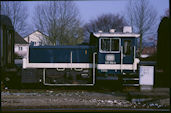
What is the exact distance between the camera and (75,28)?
1945 centimetres

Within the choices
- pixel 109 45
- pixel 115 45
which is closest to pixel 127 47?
pixel 115 45

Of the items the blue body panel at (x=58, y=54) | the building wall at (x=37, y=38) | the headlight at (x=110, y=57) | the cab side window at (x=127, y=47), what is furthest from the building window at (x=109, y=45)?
the building wall at (x=37, y=38)

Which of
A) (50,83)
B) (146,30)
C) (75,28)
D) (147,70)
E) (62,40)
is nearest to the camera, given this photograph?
(147,70)

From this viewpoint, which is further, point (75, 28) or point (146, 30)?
point (75, 28)

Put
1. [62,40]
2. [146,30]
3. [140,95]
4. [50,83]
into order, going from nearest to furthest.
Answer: [140,95], [50,83], [146,30], [62,40]

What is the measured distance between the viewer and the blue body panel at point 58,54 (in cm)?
1420

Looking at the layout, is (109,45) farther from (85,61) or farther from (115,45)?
(85,61)

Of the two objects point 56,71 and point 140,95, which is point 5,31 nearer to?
point 56,71

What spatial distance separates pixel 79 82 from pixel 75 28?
6533 mm

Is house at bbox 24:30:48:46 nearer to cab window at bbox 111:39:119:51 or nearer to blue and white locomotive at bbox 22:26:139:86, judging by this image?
blue and white locomotive at bbox 22:26:139:86

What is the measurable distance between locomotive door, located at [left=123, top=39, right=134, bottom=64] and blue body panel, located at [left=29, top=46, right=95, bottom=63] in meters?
1.72

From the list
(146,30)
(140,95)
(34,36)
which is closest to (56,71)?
(34,36)

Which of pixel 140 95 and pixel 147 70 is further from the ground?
pixel 147 70

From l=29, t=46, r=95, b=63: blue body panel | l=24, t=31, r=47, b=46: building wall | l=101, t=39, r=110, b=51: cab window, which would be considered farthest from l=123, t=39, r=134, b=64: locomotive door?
l=24, t=31, r=47, b=46: building wall
